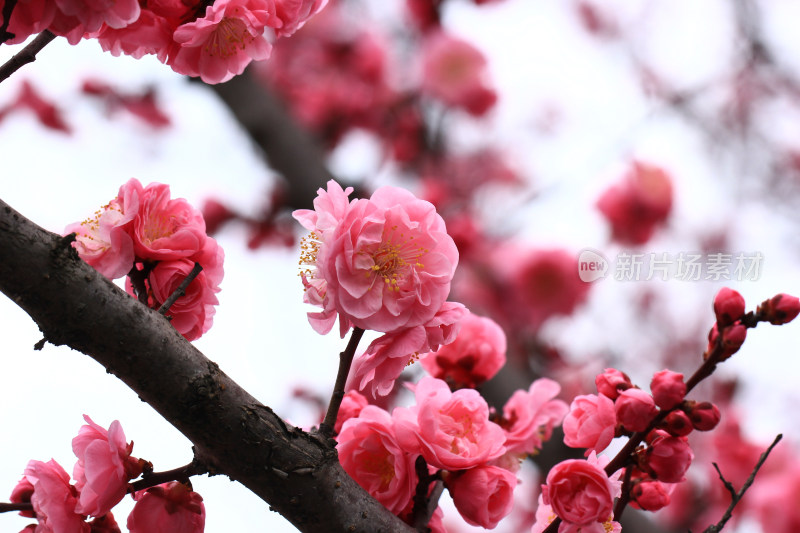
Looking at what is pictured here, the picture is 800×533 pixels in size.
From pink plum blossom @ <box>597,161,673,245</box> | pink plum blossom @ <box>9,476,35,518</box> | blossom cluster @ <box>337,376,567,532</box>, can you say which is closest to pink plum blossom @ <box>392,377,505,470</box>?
blossom cluster @ <box>337,376,567,532</box>

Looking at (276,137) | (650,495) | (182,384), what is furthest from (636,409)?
(276,137)

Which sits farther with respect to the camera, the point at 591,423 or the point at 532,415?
the point at 532,415

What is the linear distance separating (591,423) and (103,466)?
415 millimetres

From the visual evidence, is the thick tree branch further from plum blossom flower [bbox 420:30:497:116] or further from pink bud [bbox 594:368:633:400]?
plum blossom flower [bbox 420:30:497:116]

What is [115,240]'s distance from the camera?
559 millimetres

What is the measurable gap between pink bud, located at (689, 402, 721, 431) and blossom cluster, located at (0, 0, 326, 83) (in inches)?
19.2

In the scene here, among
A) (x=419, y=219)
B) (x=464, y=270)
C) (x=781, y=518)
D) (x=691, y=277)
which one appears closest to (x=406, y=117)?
(x=464, y=270)

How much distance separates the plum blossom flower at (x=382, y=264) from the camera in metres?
0.50

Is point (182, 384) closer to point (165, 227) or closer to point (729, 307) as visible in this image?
point (165, 227)

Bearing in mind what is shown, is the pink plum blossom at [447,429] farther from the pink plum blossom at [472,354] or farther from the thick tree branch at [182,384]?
the pink plum blossom at [472,354]

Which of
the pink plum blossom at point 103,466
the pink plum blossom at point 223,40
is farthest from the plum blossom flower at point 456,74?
the pink plum blossom at point 103,466

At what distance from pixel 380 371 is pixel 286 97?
90.3 inches

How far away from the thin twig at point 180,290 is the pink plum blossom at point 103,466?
10 cm

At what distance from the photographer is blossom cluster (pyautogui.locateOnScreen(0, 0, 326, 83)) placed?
49cm
